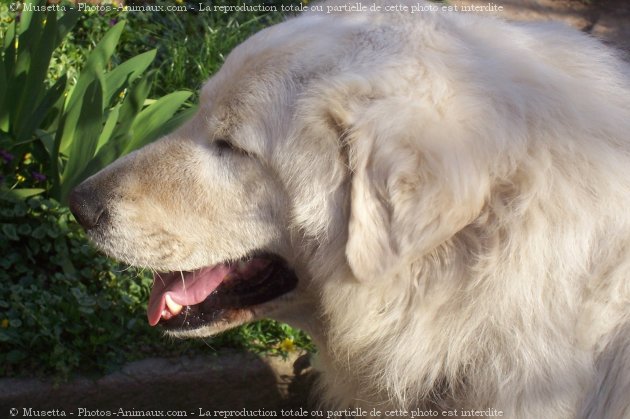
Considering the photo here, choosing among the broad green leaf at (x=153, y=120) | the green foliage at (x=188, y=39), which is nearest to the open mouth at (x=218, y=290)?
the broad green leaf at (x=153, y=120)

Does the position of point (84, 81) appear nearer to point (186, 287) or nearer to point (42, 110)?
point (42, 110)

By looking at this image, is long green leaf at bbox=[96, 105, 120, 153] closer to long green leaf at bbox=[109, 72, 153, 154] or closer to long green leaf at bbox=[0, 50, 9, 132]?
long green leaf at bbox=[109, 72, 153, 154]

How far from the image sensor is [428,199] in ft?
7.04

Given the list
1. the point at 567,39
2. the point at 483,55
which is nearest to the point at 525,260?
the point at 483,55

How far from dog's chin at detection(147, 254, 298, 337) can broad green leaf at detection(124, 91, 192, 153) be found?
133 centimetres

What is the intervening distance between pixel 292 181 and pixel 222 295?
0.61 metres

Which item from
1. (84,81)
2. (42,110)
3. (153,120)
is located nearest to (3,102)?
(42,110)

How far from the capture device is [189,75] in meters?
5.41

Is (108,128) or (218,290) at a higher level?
(108,128)

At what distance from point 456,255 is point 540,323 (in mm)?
298

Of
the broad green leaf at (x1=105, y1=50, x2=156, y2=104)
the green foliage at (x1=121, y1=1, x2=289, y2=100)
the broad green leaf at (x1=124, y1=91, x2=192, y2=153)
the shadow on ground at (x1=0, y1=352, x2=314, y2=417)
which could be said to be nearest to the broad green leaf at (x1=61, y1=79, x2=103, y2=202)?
the broad green leaf at (x1=124, y1=91, x2=192, y2=153)

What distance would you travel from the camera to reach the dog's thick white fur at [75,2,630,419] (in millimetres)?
2211

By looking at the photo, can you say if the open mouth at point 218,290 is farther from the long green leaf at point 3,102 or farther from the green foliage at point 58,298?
the long green leaf at point 3,102

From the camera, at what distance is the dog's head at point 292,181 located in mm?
2188
